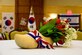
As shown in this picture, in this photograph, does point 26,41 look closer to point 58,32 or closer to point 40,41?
point 40,41

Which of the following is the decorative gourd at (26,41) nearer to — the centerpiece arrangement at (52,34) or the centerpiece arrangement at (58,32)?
the centerpiece arrangement at (52,34)

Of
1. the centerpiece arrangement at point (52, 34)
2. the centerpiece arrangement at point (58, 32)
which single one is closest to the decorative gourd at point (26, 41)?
the centerpiece arrangement at point (52, 34)

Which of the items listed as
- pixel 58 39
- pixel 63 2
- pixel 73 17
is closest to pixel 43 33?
pixel 58 39

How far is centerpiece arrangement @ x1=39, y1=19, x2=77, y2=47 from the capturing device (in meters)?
2.10

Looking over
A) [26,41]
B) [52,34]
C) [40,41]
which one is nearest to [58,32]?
[52,34]

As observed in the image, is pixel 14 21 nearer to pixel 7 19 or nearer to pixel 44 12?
pixel 7 19

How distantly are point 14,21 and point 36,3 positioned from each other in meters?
1.30

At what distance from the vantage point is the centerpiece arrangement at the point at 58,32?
6.90 ft

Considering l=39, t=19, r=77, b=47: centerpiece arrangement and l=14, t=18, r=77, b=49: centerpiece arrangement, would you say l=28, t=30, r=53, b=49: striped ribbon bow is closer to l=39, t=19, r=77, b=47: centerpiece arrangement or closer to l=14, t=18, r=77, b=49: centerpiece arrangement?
l=14, t=18, r=77, b=49: centerpiece arrangement

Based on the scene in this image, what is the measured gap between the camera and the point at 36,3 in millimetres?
11055

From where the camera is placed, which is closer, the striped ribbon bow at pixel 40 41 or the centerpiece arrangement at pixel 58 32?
the striped ribbon bow at pixel 40 41

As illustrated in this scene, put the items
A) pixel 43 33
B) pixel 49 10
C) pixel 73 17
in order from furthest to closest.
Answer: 1. pixel 49 10
2. pixel 73 17
3. pixel 43 33

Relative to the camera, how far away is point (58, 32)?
2.10m

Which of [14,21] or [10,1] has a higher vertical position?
[10,1]
